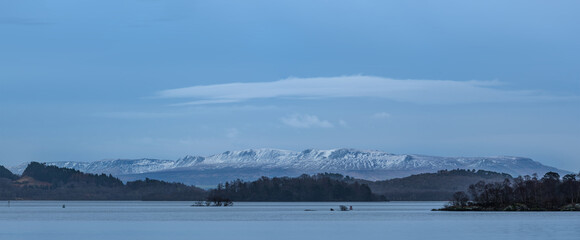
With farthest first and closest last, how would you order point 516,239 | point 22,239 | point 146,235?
point 146,235 → point 22,239 → point 516,239

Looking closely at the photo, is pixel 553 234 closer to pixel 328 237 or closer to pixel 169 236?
pixel 328 237

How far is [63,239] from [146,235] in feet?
36.6

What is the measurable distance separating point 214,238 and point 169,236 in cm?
703

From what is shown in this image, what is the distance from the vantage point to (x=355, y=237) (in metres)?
107

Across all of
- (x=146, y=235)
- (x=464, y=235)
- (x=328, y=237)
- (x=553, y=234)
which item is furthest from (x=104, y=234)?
(x=553, y=234)

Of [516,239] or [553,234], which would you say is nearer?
[516,239]

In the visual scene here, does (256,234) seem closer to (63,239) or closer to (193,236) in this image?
(193,236)

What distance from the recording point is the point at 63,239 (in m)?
105

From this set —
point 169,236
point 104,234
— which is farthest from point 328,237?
point 104,234

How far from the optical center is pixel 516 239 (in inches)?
3856

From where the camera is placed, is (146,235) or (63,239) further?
(146,235)

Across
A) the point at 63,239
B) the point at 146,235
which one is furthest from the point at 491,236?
the point at 63,239

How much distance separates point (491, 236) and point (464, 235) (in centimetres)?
390

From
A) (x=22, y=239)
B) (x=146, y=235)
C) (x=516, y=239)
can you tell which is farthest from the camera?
(x=146, y=235)
